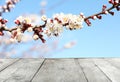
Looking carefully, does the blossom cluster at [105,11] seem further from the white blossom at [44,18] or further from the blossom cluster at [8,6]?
the blossom cluster at [8,6]

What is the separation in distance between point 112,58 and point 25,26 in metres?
2.25

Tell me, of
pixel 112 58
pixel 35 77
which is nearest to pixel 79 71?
pixel 35 77

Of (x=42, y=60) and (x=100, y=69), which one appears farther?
(x=42, y=60)

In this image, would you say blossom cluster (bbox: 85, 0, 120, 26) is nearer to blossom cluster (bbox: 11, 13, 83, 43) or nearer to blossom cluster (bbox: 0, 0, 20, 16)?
blossom cluster (bbox: 11, 13, 83, 43)

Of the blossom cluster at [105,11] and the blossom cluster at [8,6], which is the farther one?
the blossom cluster at [8,6]

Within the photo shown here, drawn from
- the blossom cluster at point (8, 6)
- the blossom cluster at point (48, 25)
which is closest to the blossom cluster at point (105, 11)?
the blossom cluster at point (48, 25)

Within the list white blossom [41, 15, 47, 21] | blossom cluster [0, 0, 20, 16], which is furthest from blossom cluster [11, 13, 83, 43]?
blossom cluster [0, 0, 20, 16]

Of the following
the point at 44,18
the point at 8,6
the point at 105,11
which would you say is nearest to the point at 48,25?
the point at 44,18

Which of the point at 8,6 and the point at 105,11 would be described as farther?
the point at 8,6

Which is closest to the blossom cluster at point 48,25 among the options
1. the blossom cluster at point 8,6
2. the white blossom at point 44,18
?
the white blossom at point 44,18

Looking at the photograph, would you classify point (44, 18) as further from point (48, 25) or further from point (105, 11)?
point (105, 11)

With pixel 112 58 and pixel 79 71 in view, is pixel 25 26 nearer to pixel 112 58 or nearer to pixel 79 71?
pixel 79 71

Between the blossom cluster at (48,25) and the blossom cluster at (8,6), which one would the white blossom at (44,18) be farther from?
the blossom cluster at (8,6)

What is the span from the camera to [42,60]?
3.78 m
